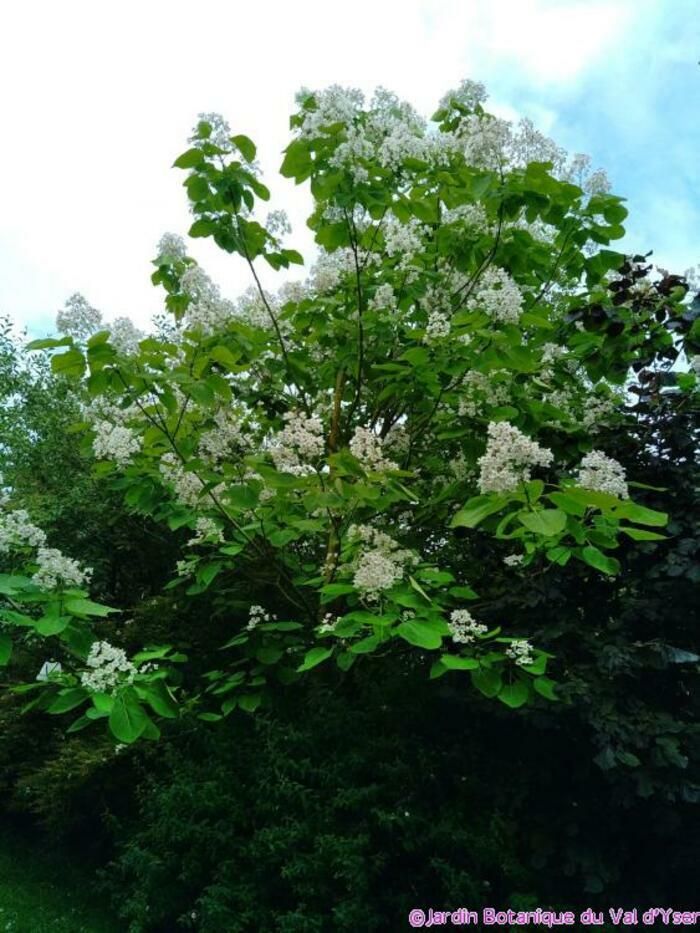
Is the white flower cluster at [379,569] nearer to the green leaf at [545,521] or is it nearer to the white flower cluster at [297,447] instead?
the white flower cluster at [297,447]

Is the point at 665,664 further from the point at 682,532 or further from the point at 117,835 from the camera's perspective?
the point at 117,835

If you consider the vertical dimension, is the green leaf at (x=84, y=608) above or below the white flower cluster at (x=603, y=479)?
below

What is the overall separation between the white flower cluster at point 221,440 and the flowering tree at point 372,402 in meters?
0.02

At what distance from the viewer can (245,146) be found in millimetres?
3838

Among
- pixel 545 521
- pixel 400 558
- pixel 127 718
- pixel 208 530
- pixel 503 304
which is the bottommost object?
pixel 127 718

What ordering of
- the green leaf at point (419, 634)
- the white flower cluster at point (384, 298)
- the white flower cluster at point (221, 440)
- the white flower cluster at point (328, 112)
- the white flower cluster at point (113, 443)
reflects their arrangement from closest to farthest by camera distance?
the green leaf at point (419, 634)
the white flower cluster at point (328, 112)
the white flower cluster at point (113, 443)
the white flower cluster at point (221, 440)
the white flower cluster at point (384, 298)

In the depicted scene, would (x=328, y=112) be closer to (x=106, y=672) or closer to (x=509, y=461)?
(x=509, y=461)

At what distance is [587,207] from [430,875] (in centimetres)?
373

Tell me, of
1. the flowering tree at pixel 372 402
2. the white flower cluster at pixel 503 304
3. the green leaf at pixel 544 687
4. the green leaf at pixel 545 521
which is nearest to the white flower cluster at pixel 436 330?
the flowering tree at pixel 372 402

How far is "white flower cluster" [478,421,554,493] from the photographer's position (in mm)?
2912

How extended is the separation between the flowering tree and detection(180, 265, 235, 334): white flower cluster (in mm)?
13

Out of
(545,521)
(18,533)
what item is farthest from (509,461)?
(18,533)

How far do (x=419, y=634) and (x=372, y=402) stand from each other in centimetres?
241

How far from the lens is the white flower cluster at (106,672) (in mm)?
3309
